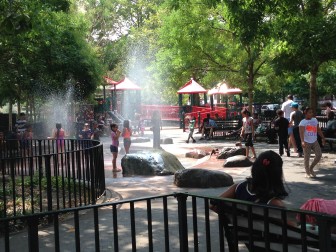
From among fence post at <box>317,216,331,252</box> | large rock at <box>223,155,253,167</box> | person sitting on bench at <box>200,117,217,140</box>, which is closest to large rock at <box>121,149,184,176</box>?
large rock at <box>223,155,253,167</box>

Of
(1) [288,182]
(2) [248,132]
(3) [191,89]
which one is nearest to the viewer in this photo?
(1) [288,182]

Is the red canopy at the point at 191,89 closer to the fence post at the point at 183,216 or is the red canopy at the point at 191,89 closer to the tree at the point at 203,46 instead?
the tree at the point at 203,46

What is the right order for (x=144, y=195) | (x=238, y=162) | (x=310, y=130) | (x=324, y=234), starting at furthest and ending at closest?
(x=238, y=162), (x=310, y=130), (x=144, y=195), (x=324, y=234)

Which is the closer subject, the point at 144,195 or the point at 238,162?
the point at 144,195

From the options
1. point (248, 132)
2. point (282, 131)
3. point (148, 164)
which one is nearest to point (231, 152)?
point (248, 132)

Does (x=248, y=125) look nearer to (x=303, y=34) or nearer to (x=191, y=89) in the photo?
(x=303, y=34)

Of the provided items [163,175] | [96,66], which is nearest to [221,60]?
[96,66]

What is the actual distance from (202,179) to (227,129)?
511 inches

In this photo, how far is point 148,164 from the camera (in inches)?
467

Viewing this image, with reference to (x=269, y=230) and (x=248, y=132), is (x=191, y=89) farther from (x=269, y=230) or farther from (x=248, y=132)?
(x=269, y=230)

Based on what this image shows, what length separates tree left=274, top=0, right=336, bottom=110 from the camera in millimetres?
12406

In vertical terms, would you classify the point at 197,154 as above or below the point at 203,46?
below

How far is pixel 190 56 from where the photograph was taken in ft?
72.9

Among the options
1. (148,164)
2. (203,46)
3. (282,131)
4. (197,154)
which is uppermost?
(203,46)
